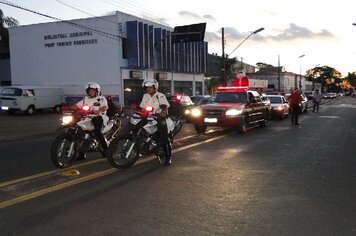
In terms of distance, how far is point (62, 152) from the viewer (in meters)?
8.49

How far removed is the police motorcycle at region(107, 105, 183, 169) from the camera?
8.35m

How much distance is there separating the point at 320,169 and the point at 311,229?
3870 millimetres

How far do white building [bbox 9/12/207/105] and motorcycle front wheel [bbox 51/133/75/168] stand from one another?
86.5 feet

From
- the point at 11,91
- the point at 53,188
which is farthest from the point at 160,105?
the point at 11,91

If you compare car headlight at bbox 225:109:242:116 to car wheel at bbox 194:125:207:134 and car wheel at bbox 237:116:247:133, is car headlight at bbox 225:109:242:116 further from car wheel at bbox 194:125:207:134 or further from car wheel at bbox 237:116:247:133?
car wheel at bbox 194:125:207:134

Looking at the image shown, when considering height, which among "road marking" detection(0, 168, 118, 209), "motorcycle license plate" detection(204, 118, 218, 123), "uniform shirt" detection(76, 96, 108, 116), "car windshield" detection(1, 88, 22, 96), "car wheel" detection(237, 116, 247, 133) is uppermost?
"car windshield" detection(1, 88, 22, 96)

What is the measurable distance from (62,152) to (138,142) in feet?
4.78

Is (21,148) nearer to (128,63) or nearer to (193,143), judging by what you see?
(193,143)

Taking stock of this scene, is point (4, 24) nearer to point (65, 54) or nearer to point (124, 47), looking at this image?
point (65, 54)

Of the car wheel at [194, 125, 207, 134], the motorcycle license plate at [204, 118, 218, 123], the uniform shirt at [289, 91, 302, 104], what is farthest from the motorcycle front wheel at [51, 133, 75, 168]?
the uniform shirt at [289, 91, 302, 104]

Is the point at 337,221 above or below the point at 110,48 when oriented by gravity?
below

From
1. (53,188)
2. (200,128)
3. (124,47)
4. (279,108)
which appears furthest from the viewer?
(124,47)

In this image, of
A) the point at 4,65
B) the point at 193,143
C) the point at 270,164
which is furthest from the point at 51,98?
the point at 270,164

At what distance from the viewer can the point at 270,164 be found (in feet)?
29.9
